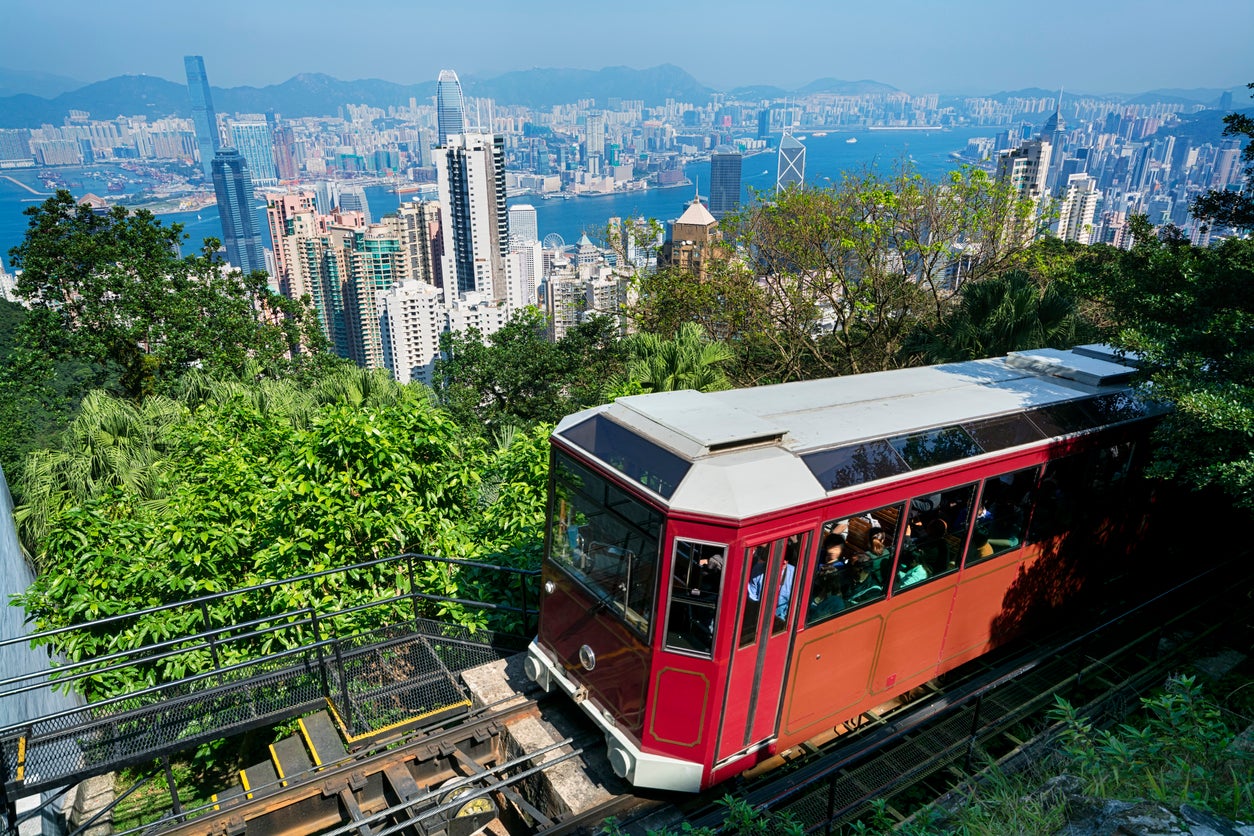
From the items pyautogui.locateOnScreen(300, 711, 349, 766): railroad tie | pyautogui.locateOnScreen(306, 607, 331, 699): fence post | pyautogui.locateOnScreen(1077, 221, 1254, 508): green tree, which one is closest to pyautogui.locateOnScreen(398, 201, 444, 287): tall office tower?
pyautogui.locateOnScreen(306, 607, 331, 699): fence post

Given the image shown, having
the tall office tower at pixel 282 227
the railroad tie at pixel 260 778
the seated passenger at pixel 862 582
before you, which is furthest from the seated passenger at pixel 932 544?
the tall office tower at pixel 282 227

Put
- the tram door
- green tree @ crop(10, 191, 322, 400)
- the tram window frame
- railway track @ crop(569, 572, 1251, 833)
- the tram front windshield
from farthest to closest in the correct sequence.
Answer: green tree @ crop(10, 191, 322, 400)
the tram window frame
railway track @ crop(569, 572, 1251, 833)
the tram front windshield
the tram door

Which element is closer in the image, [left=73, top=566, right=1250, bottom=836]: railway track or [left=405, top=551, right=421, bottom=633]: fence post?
[left=73, top=566, right=1250, bottom=836]: railway track

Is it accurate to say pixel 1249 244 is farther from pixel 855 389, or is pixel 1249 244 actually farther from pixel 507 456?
pixel 507 456

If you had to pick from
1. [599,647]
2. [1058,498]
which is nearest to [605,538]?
[599,647]

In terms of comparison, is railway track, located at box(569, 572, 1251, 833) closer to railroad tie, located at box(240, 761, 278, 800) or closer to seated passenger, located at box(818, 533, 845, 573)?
seated passenger, located at box(818, 533, 845, 573)

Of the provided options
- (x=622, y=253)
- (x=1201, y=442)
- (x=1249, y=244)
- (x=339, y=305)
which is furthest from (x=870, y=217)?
(x=339, y=305)
